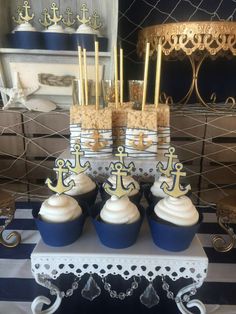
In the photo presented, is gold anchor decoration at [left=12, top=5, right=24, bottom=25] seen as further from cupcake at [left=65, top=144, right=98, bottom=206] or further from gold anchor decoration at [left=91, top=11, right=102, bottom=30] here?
cupcake at [left=65, top=144, right=98, bottom=206]

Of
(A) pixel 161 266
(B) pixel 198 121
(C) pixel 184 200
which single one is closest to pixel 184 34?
(B) pixel 198 121

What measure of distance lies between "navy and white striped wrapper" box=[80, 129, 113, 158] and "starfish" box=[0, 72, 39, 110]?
473 millimetres

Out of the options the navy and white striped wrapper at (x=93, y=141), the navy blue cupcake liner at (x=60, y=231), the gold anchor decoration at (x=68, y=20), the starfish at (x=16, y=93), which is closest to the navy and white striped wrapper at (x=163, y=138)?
the navy and white striped wrapper at (x=93, y=141)

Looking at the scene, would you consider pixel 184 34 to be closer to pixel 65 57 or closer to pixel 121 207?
pixel 65 57

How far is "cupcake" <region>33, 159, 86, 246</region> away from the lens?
1.72ft

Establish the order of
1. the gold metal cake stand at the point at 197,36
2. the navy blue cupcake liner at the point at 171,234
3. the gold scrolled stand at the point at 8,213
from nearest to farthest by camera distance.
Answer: the navy blue cupcake liner at the point at 171,234 → the gold scrolled stand at the point at 8,213 → the gold metal cake stand at the point at 197,36

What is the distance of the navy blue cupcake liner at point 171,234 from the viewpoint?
0.51m

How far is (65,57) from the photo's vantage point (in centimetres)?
114

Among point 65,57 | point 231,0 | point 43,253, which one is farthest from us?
point 231,0

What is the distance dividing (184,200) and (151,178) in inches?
9.7

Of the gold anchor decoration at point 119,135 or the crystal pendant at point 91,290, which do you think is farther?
the gold anchor decoration at point 119,135

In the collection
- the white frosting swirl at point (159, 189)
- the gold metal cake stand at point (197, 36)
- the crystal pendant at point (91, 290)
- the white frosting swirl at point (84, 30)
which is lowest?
the crystal pendant at point (91, 290)

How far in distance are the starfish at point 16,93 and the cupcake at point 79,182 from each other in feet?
1.91

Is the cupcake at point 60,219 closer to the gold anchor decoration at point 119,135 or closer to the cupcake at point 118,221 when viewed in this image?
the cupcake at point 118,221
